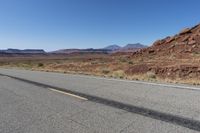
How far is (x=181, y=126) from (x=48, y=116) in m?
2.92

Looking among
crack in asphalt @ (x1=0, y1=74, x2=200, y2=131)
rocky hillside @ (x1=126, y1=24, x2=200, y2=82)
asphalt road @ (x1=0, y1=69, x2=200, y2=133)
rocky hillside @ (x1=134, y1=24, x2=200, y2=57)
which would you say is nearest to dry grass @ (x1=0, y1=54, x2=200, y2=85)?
rocky hillside @ (x1=126, y1=24, x2=200, y2=82)

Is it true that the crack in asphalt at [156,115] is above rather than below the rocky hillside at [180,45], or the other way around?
below

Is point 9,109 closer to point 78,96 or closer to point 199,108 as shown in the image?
point 78,96

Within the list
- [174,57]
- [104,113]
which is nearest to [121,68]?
→ [174,57]

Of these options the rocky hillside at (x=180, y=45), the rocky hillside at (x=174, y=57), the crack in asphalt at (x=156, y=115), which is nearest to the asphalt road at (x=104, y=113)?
the crack in asphalt at (x=156, y=115)

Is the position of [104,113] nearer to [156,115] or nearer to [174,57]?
[156,115]

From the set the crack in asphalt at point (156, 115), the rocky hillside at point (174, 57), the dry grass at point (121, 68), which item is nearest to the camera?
the crack in asphalt at point (156, 115)

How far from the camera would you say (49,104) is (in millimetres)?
6664

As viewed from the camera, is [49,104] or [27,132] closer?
[27,132]

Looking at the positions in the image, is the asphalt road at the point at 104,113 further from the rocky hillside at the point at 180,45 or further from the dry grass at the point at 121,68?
the rocky hillside at the point at 180,45

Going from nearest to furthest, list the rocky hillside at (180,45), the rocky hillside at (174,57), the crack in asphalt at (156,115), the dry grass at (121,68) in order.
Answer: the crack in asphalt at (156,115) → the dry grass at (121,68) → the rocky hillside at (174,57) → the rocky hillside at (180,45)

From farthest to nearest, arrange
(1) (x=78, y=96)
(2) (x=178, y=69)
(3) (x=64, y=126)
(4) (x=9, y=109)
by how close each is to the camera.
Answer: (2) (x=178, y=69) → (1) (x=78, y=96) → (4) (x=9, y=109) → (3) (x=64, y=126)

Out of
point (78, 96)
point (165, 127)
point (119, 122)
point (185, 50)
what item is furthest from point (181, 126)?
point (185, 50)

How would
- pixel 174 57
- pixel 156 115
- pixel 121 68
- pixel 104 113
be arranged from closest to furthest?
pixel 156 115
pixel 104 113
pixel 121 68
pixel 174 57
